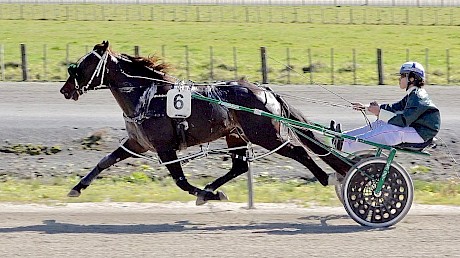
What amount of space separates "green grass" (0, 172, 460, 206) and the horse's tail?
959 millimetres

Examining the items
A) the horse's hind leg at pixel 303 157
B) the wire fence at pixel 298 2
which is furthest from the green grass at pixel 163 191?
the wire fence at pixel 298 2

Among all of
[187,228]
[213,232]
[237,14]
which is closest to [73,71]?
[187,228]

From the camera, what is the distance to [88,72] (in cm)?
1002

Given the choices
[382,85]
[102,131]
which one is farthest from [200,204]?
[382,85]

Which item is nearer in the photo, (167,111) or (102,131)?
(167,111)

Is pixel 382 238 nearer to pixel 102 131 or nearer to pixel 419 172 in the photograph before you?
pixel 419 172

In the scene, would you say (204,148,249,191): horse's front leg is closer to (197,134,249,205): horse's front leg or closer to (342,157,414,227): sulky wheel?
(197,134,249,205): horse's front leg

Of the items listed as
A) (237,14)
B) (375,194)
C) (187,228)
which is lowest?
(187,228)

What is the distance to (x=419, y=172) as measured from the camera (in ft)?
46.2

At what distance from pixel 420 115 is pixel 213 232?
2.21 m

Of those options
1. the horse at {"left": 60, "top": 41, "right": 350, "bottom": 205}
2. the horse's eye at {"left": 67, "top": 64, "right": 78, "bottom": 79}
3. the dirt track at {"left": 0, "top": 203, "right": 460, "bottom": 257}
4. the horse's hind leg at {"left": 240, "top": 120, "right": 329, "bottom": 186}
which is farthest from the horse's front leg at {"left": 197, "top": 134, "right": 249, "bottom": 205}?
the horse's eye at {"left": 67, "top": 64, "right": 78, "bottom": 79}

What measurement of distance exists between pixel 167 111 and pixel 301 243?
200cm

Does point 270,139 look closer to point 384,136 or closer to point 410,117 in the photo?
point 384,136

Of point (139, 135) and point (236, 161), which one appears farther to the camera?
point (236, 161)
